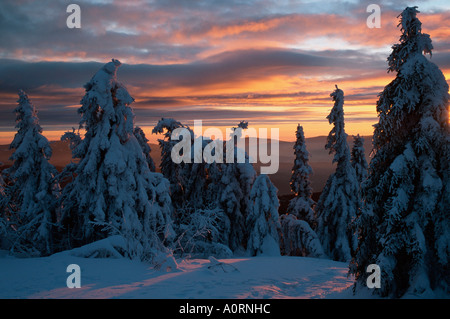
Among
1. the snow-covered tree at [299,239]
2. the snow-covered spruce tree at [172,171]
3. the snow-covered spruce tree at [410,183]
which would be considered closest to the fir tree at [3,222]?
the snow-covered spruce tree at [172,171]

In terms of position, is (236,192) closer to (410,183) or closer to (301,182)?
(301,182)

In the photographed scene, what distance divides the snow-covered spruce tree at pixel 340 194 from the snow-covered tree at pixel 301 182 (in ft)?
13.1

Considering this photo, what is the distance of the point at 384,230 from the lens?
855 cm

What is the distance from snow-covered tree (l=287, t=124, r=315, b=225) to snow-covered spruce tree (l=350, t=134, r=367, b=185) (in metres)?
4.56

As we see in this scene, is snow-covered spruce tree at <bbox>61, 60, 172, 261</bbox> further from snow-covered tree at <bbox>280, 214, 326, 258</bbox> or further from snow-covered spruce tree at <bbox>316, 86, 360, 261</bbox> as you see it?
snow-covered spruce tree at <bbox>316, 86, 360, 261</bbox>


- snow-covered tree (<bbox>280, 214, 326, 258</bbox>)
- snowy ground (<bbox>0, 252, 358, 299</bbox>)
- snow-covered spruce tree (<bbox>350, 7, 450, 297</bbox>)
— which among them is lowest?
snow-covered tree (<bbox>280, 214, 326, 258</bbox>)

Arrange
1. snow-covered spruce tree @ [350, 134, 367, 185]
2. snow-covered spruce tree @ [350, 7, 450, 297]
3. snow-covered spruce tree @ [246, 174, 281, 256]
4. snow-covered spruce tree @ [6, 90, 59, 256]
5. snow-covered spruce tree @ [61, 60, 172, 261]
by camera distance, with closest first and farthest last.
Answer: snow-covered spruce tree @ [350, 7, 450, 297], snow-covered spruce tree @ [61, 60, 172, 261], snow-covered spruce tree @ [6, 90, 59, 256], snow-covered spruce tree @ [246, 174, 281, 256], snow-covered spruce tree @ [350, 134, 367, 185]

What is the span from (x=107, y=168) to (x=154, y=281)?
8.18 m

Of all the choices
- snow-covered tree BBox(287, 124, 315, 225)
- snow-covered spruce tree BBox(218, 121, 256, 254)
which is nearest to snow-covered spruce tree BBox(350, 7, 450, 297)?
snow-covered spruce tree BBox(218, 121, 256, 254)

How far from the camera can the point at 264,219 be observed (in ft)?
80.4

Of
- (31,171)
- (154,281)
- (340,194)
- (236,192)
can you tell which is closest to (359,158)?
(340,194)

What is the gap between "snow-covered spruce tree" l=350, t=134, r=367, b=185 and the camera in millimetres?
28402

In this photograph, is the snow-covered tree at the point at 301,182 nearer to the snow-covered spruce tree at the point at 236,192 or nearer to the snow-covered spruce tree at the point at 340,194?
the snow-covered spruce tree at the point at 340,194

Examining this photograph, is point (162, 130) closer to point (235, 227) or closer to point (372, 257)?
point (235, 227)
